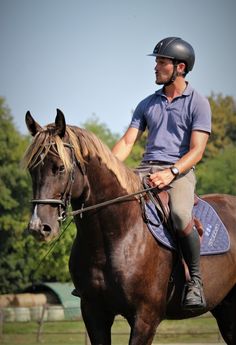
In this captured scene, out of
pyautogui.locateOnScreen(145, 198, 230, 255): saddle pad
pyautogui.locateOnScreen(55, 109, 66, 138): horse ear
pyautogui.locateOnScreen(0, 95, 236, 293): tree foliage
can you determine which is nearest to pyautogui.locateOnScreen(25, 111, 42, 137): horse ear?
pyautogui.locateOnScreen(55, 109, 66, 138): horse ear

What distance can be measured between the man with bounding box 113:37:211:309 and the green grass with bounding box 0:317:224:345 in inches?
551

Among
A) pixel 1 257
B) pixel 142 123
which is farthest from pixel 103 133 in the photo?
pixel 142 123

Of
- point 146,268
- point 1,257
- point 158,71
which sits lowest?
point 1,257

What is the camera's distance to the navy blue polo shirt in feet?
25.6

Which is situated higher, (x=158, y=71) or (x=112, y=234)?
(x=158, y=71)

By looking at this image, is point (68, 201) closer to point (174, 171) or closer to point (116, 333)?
point (174, 171)

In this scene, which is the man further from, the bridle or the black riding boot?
the bridle

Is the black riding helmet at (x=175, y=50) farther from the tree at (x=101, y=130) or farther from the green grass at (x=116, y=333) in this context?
the tree at (x=101, y=130)

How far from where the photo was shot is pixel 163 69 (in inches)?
314

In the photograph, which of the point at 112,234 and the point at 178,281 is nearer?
the point at 112,234

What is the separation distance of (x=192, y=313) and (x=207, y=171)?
176 ft

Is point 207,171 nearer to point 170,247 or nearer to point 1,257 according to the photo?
point 1,257

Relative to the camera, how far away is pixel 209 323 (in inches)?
1377

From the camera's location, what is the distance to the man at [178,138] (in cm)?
750
